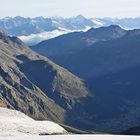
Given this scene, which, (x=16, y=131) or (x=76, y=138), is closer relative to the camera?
(x=76, y=138)

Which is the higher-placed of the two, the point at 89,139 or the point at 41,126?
the point at 89,139

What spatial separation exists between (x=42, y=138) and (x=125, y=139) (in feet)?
26.7

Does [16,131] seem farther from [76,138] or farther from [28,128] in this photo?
[76,138]

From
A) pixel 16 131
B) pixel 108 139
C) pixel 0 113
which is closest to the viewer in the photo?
pixel 108 139

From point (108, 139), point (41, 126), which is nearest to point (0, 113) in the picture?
point (41, 126)

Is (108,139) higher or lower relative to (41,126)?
higher

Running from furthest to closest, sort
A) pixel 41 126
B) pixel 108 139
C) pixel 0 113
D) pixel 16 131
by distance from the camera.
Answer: pixel 0 113
pixel 41 126
pixel 16 131
pixel 108 139

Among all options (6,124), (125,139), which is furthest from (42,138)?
(6,124)

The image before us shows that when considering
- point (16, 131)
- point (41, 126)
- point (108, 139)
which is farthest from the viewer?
point (41, 126)

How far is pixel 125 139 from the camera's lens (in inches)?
1735

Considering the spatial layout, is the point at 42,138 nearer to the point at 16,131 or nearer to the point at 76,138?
the point at 76,138

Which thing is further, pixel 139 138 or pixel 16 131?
pixel 16 131

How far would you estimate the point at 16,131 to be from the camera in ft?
178

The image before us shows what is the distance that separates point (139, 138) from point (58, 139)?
7.87m
